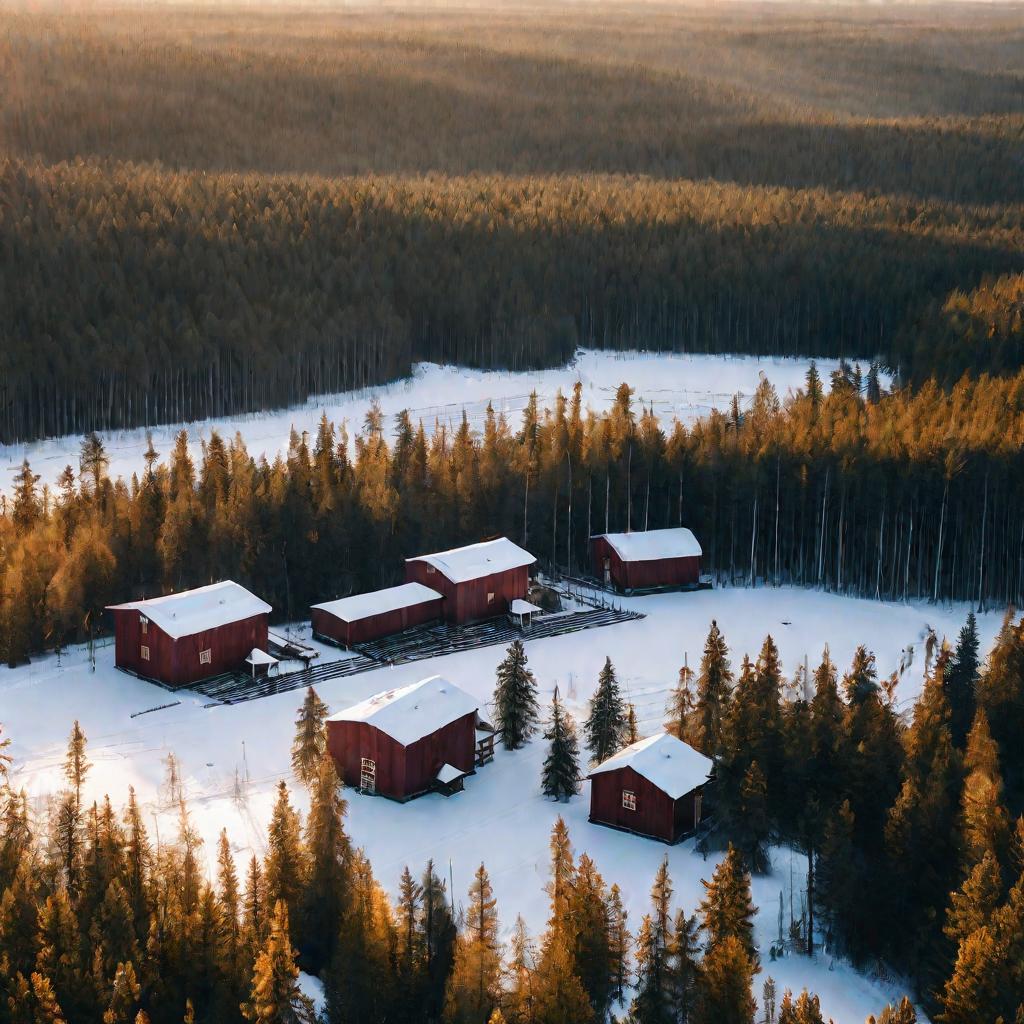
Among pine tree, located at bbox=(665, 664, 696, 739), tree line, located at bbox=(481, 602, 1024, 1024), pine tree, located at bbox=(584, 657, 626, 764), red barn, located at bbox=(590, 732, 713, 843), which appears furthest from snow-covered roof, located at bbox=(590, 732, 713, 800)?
pine tree, located at bbox=(665, 664, 696, 739)

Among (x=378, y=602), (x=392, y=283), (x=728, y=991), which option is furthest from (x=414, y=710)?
(x=392, y=283)

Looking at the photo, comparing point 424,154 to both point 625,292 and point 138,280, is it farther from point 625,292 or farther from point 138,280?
point 138,280

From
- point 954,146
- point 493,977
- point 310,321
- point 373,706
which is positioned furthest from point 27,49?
point 493,977

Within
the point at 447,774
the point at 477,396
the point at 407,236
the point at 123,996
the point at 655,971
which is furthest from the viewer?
the point at 407,236

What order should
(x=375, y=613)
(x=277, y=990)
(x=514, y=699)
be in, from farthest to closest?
1. (x=375, y=613)
2. (x=514, y=699)
3. (x=277, y=990)

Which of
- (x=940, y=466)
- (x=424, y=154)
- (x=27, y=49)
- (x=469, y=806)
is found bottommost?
(x=469, y=806)

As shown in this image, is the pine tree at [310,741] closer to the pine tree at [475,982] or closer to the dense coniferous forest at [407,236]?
the pine tree at [475,982]

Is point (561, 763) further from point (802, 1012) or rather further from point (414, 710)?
point (802, 1012)
